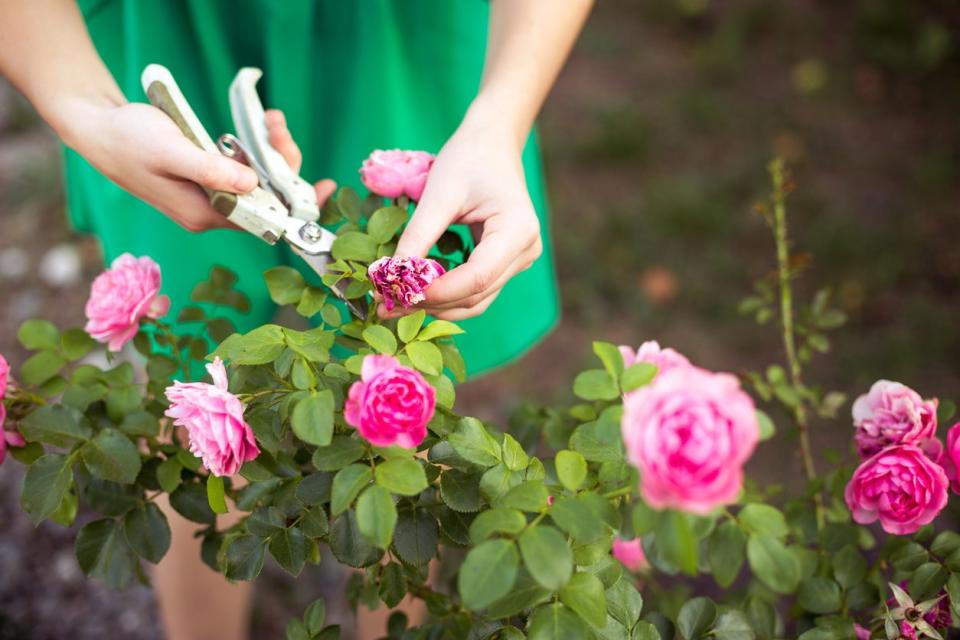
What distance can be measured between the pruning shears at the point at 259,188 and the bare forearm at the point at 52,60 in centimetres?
11

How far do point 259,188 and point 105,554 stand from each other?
460 millimetres

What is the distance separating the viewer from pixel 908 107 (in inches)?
127

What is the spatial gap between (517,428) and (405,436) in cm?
44

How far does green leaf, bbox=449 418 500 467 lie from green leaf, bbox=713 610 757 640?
0.31 metres

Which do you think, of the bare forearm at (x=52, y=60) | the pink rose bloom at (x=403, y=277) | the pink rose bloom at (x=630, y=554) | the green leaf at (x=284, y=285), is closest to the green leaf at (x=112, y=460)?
the green leaf at (x=284, y=285)

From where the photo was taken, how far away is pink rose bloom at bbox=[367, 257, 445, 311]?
2.77 ft

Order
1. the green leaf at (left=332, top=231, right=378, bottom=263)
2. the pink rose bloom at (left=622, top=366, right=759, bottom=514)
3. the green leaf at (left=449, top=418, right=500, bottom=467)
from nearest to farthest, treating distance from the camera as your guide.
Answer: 1. the pink rose bloom at (left=622, top=366, right=759, bottom=514)
2. the green leaf at (left=449, top=418, right=500, bottom=467)
3. the green leaf at (left=332, top=231, right=378, bottom=263)

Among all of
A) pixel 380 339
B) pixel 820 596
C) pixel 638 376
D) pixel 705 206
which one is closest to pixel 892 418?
pixel 820 596

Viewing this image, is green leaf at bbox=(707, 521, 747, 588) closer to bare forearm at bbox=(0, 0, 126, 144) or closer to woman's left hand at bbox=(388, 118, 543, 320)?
woman's left hand at bbox=(388, 118, 543, 320)

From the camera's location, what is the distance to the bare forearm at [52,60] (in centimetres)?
110

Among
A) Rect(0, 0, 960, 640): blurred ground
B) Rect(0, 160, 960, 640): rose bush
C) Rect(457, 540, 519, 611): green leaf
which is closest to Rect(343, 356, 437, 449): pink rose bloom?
Rect(0, 160, 960, 640): rose bush

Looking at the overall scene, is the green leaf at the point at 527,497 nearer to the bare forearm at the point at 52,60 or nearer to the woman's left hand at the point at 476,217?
the woman's left hand at the point at 476,217

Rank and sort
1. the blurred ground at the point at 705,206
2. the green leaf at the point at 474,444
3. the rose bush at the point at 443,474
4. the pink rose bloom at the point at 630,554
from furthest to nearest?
the blurred ground at the point at 705,206
the pink rose bloom at the point at 630,554
the green leaf at the point at 474,444
the rose bush at the point at 443,474

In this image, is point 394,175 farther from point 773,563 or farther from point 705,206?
point 705,206
